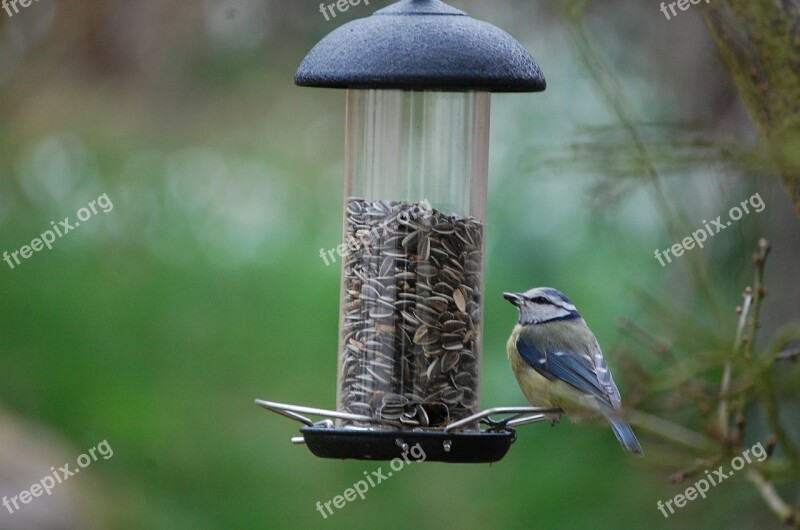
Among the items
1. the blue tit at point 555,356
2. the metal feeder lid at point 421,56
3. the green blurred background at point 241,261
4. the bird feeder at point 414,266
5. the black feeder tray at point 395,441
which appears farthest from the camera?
the green blurred background at point 241,261

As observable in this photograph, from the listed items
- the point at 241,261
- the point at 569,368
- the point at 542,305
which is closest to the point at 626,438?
the point at 569,368

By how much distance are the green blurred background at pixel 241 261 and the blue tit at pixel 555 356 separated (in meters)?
1.67

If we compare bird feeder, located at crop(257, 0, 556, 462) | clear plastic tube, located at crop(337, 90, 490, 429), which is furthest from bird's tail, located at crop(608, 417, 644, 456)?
clear plastic tube, located at crop(337, 90, 490, 429)

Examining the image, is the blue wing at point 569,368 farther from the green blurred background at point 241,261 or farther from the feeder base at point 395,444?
the green blurred background at point 241,261

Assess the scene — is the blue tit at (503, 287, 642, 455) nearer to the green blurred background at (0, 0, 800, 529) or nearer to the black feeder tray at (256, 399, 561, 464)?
the black feeder tray at (256, 399, 561, 464)

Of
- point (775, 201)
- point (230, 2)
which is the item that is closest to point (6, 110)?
point (230, 2)

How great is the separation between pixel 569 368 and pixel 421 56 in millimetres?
1661

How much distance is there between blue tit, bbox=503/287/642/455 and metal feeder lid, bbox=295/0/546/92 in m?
1.17

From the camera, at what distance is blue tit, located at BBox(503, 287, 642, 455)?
179 inches

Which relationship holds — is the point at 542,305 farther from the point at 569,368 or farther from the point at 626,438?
the point at 626,438

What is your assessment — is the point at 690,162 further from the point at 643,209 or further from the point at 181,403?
the point at 181,403

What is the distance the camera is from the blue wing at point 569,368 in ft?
15.0

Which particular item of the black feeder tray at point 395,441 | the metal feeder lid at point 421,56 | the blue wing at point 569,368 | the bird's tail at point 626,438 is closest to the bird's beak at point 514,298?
the blue wing at point 569,368

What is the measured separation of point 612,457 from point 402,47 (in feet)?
13.7
